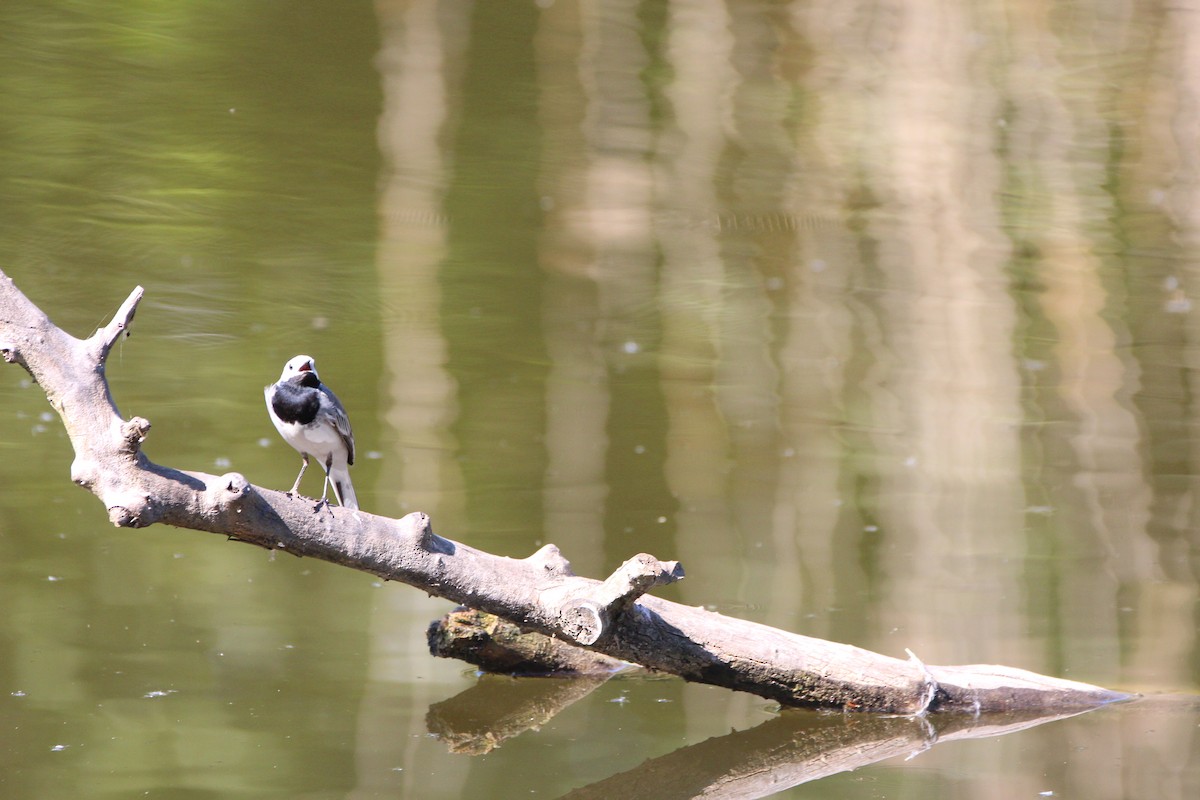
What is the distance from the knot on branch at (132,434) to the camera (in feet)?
7.72

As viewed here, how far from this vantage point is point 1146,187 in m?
7.83

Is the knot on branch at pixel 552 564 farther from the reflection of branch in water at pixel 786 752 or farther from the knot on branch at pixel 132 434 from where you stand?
the knot on branch at pixel 132 434

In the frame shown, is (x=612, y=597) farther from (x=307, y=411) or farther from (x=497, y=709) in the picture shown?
(x=307, y=411)

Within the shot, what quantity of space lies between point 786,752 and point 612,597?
59 cm

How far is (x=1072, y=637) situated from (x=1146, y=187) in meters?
4.96

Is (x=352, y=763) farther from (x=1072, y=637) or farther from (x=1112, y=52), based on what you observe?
(x=1112, y=52)

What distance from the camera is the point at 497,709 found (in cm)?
318

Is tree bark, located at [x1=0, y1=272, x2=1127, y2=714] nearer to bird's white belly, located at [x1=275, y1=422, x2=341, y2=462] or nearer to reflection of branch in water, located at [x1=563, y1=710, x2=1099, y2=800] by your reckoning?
reflection of branch in water, located at [x1=563, y1=710, x2=1099, y2=800]

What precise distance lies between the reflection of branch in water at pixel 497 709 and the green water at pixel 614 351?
0.02m

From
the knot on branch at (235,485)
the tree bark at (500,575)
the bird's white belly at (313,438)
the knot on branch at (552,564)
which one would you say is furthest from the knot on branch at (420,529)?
the bird's white belly at (313,438)

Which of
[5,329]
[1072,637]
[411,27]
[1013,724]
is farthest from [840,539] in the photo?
Result: [411,27]

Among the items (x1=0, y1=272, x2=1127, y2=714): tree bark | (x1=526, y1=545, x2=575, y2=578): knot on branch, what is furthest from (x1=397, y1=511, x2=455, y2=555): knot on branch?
(x1=526, y1=545, x2=575, y2=578): knot on branch

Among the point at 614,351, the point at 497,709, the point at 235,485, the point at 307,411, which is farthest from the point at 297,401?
the point at 614,351

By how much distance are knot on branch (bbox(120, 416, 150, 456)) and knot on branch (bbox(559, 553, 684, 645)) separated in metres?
0.84
